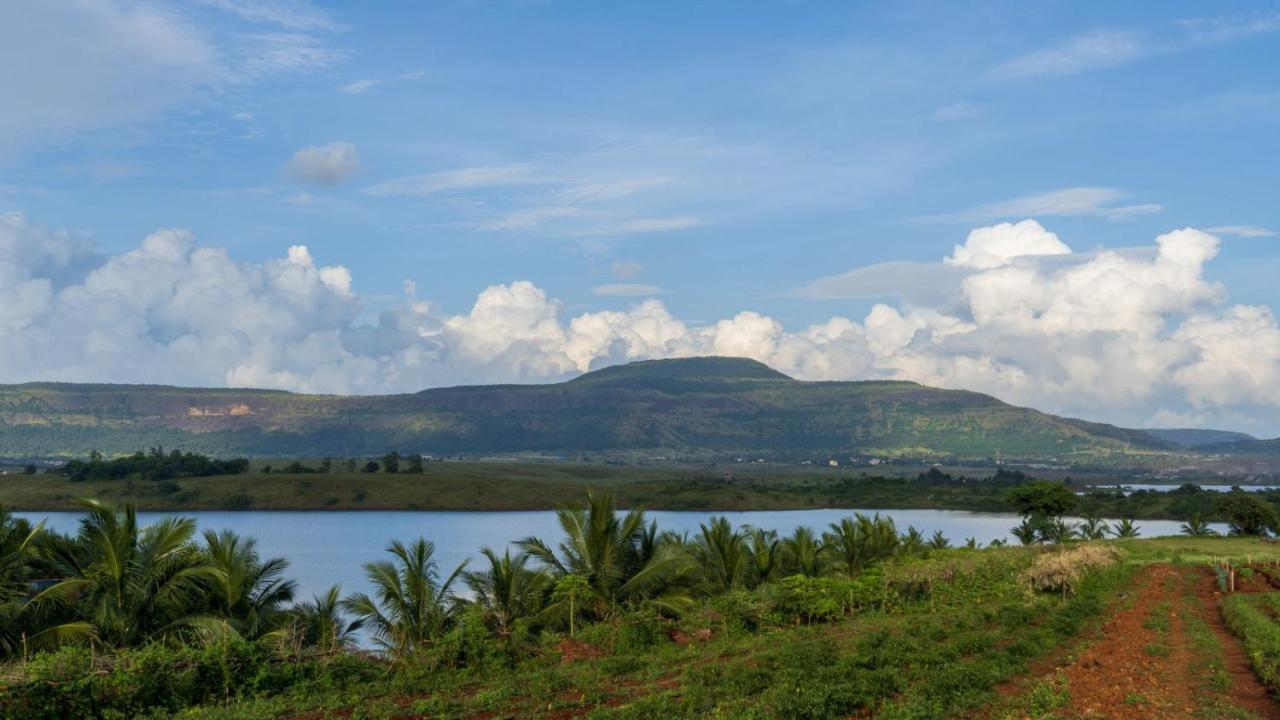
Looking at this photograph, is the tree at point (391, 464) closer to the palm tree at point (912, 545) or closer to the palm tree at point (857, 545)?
the palm tree at point (912, 545)

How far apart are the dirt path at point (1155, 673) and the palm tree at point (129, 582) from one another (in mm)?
16344

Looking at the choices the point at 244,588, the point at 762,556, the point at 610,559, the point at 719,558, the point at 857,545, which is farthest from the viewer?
the point at 857,545

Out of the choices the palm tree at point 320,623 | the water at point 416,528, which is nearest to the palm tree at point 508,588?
the palm tree at point 320,623

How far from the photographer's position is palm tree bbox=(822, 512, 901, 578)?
127 feet

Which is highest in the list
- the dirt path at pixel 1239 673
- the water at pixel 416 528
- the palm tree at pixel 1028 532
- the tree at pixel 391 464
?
the tree at pixel 391 464

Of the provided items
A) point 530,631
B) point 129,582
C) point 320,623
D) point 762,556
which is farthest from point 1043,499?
point 129,582

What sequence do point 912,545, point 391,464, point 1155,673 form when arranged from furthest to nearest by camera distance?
point 391,464 < point 912,545 < point 1155,673

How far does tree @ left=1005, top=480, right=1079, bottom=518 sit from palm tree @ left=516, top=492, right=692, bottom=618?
48.6 meters

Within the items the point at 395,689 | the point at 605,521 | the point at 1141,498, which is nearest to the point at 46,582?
the point at 395,689

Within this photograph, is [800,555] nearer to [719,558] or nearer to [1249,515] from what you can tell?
[719,558]

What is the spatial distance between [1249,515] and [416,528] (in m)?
72.9

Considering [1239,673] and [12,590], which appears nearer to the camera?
[1239,673]

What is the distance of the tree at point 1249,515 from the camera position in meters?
74.0

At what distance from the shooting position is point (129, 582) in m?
21.5
